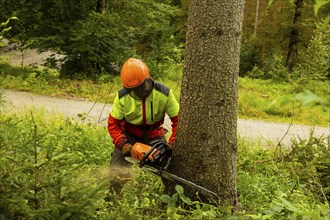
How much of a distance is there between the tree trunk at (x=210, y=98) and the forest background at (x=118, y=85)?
1.05 feet

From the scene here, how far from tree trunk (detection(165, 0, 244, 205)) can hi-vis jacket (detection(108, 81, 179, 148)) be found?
577 mm

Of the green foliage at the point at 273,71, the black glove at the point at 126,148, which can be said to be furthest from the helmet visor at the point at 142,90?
the green foliage at the point at 273,71

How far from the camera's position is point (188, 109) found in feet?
11.4

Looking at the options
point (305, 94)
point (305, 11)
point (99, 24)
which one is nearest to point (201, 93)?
point (305, 94)

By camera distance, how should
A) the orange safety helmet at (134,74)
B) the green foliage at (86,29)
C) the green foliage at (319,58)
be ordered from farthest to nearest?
1. the green foliage at (319,58)
2. the green foliage at (86,29)
3. the orange safety helmet at (134,74)

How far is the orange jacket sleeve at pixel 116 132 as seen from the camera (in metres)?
4.18

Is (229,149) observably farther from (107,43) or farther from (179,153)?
(107,43)

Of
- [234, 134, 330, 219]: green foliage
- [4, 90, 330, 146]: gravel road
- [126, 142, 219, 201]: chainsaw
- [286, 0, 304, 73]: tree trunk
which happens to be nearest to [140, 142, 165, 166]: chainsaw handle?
[126, 142, 219, 201]: chainsaw

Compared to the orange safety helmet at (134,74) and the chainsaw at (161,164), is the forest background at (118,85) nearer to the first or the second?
the chainsaw at (161,164)

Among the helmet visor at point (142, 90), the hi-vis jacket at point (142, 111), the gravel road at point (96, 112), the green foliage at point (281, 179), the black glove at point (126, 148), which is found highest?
the helmet visor at point (142, 90)

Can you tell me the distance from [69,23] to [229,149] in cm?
1054

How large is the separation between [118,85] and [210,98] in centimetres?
993

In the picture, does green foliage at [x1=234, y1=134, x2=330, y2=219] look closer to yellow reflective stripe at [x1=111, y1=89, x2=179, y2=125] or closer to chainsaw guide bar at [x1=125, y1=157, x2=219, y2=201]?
chainsaw guide bar at [x1=125, y1=157, x2=219, y2=201]

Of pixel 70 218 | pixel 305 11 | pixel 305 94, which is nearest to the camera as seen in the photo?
pixel 305 94
